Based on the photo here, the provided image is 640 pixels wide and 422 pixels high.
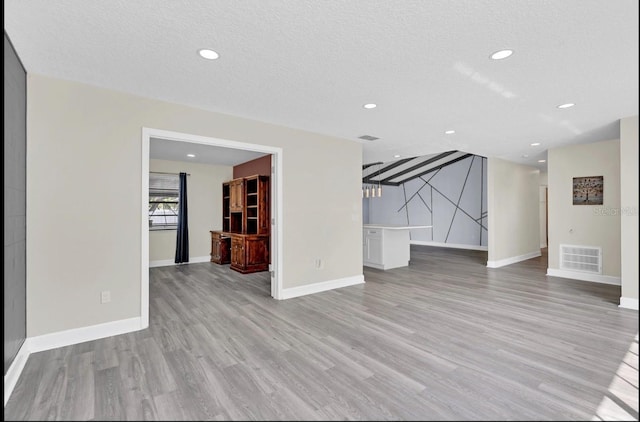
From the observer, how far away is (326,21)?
2.04 meters

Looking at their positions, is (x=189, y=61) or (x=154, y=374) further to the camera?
(x=189, y=61)

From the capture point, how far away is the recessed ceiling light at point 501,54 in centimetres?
236

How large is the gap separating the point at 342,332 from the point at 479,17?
272 cm

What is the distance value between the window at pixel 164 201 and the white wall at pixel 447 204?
7.97 metres

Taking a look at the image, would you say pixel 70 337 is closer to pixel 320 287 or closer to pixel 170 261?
pixel 320 287

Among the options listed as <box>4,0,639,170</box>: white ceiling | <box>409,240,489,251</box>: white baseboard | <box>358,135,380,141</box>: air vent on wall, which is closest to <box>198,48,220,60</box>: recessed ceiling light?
<box>4,0,639,170</box>: white ceiling

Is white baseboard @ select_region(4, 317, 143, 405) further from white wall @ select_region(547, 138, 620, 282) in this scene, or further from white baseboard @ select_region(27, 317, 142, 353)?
white wall @ select_region(547, 138, 620, 282)

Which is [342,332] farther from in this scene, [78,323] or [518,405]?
[78,323]

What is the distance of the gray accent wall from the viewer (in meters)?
2.11

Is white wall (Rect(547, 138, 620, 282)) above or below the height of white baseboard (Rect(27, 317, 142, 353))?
above

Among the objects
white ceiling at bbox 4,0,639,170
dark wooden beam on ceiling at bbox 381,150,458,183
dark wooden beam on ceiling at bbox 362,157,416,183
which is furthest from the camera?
dark wooden beam on ceiling at bbox 362,157,416,183

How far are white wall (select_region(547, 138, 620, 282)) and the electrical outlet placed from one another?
21.1 feet

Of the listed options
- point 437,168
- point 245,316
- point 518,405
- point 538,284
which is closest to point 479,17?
point 518,405

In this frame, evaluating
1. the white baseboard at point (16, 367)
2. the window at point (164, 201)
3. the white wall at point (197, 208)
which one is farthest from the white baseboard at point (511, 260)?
the white baseboard at point (16, 367)
